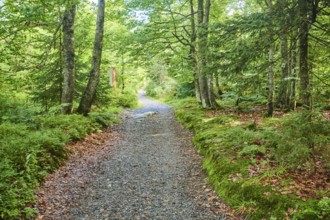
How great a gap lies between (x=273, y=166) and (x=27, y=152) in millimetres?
5778

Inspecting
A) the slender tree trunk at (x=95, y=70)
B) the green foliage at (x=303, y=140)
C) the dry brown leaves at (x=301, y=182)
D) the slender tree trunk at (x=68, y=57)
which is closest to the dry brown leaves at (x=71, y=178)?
the slender tree trunk at (x=68, y=57)

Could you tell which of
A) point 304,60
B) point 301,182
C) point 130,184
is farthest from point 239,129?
point 130,184

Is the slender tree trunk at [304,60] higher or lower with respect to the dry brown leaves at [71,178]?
higher

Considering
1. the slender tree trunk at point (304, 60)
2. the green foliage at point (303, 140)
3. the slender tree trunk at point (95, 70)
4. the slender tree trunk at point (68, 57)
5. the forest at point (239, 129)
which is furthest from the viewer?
the slender tree trunk at point (95, 70)

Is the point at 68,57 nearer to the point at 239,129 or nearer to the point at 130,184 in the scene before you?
the point at 130,184

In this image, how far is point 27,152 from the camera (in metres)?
6.55

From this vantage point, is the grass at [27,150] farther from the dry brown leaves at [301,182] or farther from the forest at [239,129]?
the dry brown leaves at [301,182]

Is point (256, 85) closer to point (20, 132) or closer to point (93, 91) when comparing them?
point (20, 132)

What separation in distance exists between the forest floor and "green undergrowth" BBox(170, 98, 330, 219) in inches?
15.5

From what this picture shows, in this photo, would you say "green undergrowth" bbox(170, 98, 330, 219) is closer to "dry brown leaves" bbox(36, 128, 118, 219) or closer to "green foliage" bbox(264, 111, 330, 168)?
"green foliage" bbox(264, 111, 330, 168)

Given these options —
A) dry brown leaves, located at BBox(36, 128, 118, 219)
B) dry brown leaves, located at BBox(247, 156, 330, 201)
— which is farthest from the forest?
dry brown leaves, located at BBox(36, 128, 118, 219)

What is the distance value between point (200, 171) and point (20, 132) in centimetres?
530

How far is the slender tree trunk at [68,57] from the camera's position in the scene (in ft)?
37.5

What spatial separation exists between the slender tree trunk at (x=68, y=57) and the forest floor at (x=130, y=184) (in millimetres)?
2454
